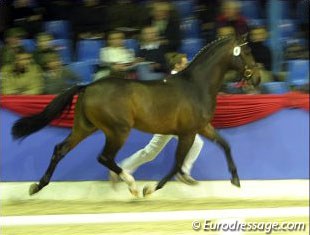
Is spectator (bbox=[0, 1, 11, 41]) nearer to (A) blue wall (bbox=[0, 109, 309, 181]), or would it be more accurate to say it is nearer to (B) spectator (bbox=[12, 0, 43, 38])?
(B) spectator (bbox=[12, 0, 43, 38])

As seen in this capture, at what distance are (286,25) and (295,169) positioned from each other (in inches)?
84.3

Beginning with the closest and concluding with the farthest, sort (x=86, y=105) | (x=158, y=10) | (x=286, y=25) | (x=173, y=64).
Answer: (x=86, y=105) < (x=173, y=64) < (x=158, y=10) < (x=286, y=25)

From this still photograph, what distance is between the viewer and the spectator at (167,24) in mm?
5953

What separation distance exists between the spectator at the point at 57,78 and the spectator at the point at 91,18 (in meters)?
0.89

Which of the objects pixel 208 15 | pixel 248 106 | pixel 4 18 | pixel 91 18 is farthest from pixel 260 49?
pixel 4 18

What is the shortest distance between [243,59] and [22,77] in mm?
2203

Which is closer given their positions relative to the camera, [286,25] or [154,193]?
[154,193]

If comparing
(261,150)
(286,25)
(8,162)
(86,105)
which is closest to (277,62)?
(286,25)

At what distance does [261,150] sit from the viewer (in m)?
5.40

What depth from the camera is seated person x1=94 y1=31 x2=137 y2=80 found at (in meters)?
5.39

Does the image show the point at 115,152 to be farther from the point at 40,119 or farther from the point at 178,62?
the point at 178,62

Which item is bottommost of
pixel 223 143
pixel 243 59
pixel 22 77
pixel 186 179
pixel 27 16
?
pixel 186 179

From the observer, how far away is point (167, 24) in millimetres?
6004

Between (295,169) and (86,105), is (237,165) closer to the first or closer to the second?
(295,169)
